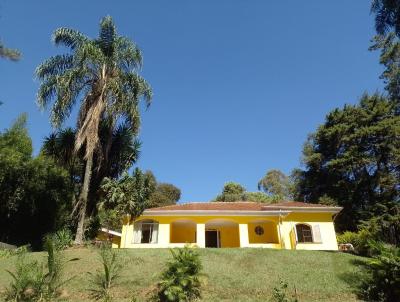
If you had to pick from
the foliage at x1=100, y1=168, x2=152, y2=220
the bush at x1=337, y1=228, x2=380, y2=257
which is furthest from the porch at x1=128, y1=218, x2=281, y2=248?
the bush at x1=337, y1=228, x2=380, y2=257

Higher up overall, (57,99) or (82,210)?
(57,99)

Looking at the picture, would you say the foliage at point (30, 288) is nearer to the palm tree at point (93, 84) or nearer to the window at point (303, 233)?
the palm tree at point (93, 84)

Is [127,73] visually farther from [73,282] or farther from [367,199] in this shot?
[367,199]

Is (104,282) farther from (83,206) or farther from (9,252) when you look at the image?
(9,252)

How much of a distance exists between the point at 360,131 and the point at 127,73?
24557mm

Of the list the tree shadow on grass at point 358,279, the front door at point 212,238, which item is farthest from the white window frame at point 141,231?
the tree shadow on grass at point 358,279

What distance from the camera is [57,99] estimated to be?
65.7ft

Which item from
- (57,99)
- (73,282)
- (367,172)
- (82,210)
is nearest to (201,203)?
(82,210)

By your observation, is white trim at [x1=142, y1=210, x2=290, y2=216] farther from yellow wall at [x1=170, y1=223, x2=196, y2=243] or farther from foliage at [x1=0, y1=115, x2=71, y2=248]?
foliage at [x1=0, y1=115, x2=71, y2=248]

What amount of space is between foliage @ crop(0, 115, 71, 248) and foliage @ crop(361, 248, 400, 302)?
1737cm

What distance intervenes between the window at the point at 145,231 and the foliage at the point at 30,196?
4982 mm

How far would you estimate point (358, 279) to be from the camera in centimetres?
1331

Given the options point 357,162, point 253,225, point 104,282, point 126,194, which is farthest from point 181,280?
point 357,162

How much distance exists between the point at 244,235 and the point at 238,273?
9.19 m
